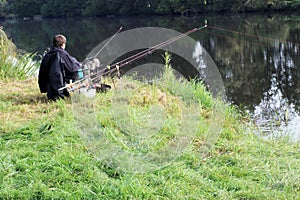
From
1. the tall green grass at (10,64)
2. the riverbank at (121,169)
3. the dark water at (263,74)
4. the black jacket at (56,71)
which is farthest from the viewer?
the tall green grass at (10,64)

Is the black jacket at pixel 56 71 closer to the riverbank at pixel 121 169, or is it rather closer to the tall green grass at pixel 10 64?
the riverbank at pixel 121 169

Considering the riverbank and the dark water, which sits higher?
the riverbank

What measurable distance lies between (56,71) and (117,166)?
8.44 feet

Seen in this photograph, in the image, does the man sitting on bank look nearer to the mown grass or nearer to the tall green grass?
the mown grass

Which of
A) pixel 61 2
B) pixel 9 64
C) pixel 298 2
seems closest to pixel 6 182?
pixel 9 64

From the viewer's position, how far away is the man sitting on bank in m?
5.86

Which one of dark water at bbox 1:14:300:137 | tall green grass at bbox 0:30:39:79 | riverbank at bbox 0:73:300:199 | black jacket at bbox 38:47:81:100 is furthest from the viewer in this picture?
tall green grass at bbox 0:30:39:79

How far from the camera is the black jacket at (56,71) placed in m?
5.86

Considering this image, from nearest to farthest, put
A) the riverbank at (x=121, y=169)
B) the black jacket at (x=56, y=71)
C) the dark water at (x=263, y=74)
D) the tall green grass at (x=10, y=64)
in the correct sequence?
the riverbank at (x=121, y=169) → the black jacket at (x=56, y=71) → the dark water at (x=263, y=74) → the tall green grass at (x=10, y=64)

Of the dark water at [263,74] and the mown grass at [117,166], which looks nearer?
the mown grass at [117,166]

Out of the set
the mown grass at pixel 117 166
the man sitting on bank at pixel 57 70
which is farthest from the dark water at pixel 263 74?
the man sitting on bank at pixel 57 70

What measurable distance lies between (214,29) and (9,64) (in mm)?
21688

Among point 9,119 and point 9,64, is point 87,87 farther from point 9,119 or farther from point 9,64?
point 9,64

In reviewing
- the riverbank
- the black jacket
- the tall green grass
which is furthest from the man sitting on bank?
the tall green grass
